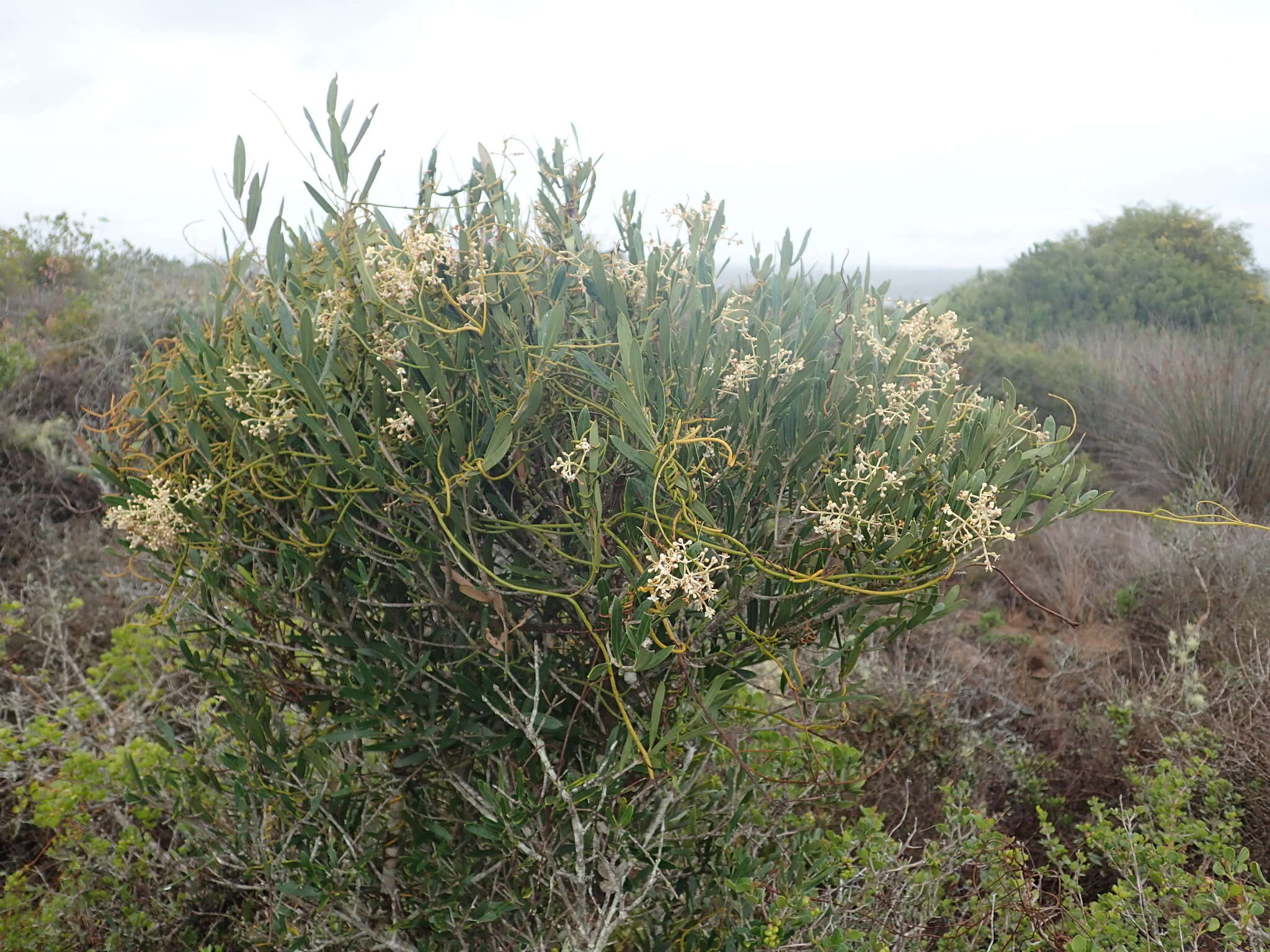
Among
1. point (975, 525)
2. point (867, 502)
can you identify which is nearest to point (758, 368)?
point (867, 502)

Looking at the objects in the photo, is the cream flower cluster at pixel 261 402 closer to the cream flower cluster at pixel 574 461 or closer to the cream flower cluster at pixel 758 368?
the cream flower cluster at pixel 574 461

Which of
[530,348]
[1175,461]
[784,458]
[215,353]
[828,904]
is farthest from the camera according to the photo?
[1175,461]

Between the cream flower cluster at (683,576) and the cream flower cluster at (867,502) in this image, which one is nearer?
the cream flower cluster at (683,576)

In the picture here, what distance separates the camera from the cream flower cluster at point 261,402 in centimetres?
143

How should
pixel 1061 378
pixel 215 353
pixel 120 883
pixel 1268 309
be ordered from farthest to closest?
pixel 1268 309 < pixel 1061 378 < pixel 120 883 < pixel 215 353

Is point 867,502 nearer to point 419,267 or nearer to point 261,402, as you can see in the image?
point 419,267

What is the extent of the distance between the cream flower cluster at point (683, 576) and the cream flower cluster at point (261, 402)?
635 mm

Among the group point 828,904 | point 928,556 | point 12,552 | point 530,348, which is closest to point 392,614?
point 530,348

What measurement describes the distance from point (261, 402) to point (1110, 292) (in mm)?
16511

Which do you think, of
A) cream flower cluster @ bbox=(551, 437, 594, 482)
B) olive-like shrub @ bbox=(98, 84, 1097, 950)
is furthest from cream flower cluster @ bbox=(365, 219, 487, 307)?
cream flower cluster @ bbox=(551, 437, 594, 482)

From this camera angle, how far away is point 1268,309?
15844 mm

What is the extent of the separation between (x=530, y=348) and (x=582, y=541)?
1.03 ft

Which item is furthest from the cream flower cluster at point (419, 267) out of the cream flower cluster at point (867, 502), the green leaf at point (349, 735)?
the green leaf at point (349, 735)

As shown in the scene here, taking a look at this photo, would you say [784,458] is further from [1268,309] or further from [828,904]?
[1268,309]
